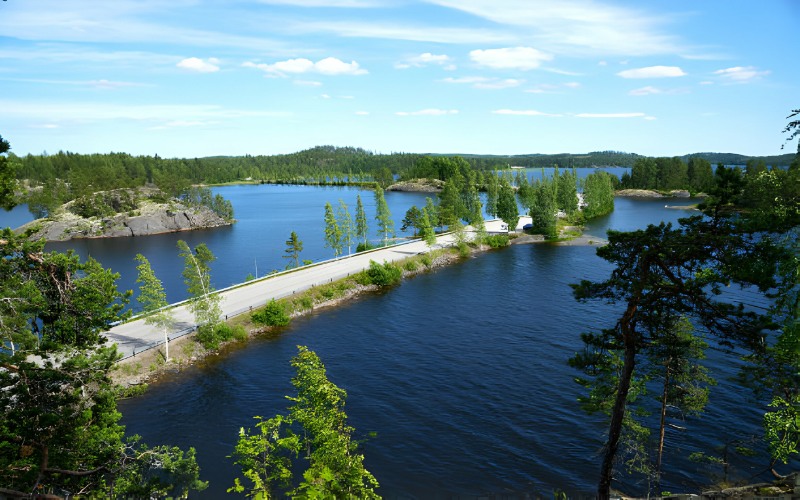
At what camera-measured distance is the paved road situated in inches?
1656

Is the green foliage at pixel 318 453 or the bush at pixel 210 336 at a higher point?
the green foliage at pixel 318 453

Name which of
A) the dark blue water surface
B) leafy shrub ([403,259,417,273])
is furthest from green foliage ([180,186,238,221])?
leafy shrub ([403,259,417,273])

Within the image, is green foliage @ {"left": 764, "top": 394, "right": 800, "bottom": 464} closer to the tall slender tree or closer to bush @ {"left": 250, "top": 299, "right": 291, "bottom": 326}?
the tall slender tree

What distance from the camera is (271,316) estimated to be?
160 feet

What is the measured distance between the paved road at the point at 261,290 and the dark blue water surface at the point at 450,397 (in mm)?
5279

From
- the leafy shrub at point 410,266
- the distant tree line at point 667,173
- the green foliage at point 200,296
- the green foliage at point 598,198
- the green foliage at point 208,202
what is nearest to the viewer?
the green foliage at point 200,296

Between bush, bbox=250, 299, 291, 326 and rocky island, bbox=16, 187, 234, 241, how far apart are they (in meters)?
84.3

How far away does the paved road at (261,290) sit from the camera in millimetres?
42056

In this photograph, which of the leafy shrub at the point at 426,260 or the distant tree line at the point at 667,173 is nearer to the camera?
the leafy shrub at the point at 426,260

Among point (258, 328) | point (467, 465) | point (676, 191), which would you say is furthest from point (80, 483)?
point (676, 191)

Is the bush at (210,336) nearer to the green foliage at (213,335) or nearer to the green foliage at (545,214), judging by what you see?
the green foliage at (213,335)

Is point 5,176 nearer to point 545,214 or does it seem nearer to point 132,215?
point 545,214

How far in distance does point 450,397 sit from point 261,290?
30.3 metres

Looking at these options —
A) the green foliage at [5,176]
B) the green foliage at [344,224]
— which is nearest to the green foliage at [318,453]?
the green foliage at [5,176]
